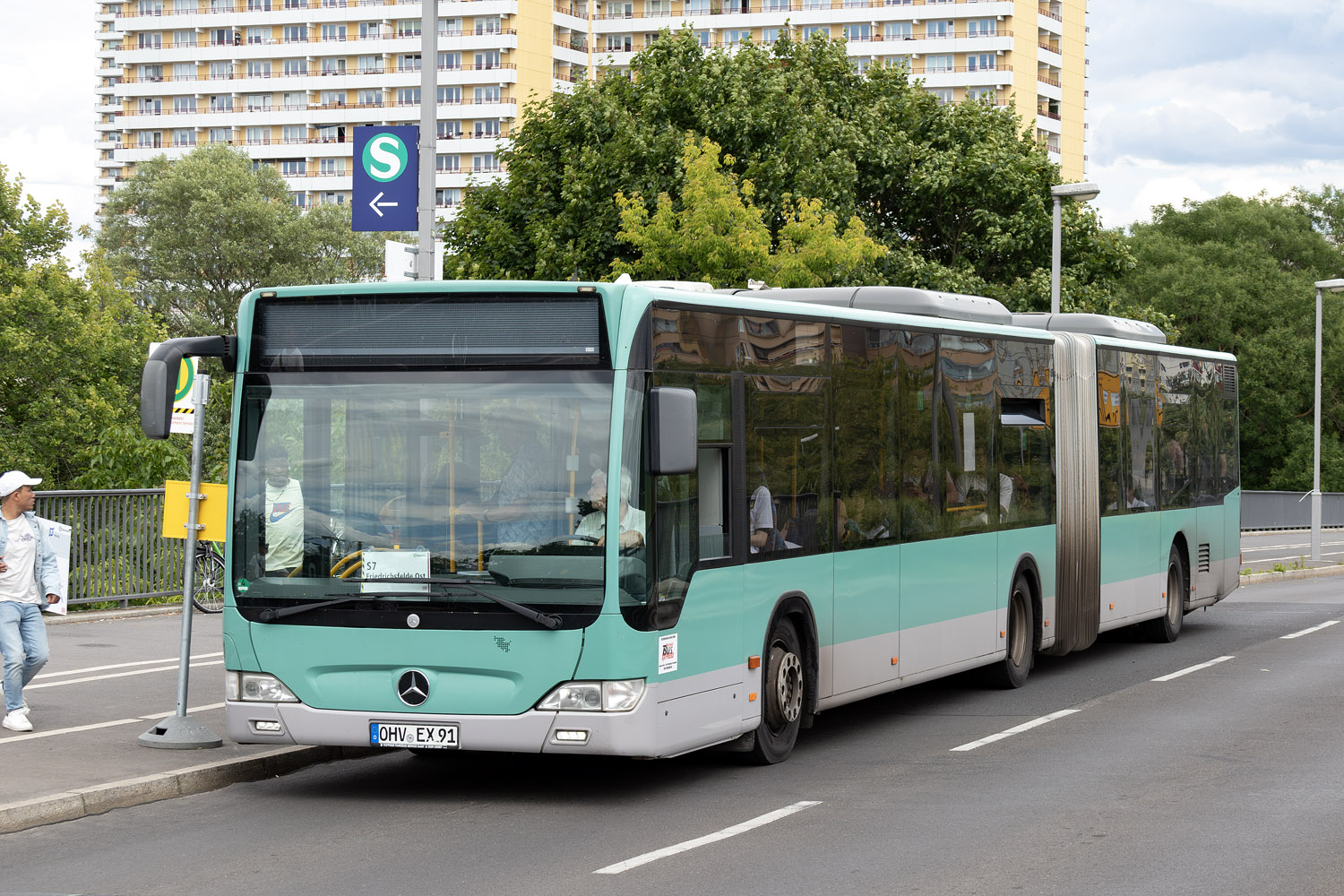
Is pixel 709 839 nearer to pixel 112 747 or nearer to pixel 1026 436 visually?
pixel 112 747

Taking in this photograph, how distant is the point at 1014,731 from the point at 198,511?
5859 mm

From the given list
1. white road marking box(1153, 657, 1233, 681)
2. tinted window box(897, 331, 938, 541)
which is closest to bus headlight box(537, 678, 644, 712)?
tinted window box(897, 331, 938, 541)

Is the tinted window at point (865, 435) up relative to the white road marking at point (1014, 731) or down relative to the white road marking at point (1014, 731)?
up

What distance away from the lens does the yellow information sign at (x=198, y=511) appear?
11.0 m

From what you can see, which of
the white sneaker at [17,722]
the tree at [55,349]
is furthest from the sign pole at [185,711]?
the tree at [55,349]

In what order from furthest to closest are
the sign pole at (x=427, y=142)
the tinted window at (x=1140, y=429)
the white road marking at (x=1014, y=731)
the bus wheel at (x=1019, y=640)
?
the tinted window at (x=1140, y=429) → the bus wheel at (x=1019, y=640) → the sign pole at (x=427, y=142) → the white road marking at (x=1014, y=731)

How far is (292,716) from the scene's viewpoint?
31.7 ft

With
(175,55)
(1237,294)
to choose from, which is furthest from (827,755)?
(175,55)

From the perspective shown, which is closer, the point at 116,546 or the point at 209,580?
the point at 116,546

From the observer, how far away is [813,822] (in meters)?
9.05

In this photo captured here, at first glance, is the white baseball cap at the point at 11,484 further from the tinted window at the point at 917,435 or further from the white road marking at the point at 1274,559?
the white road marking at the point at 1274,559

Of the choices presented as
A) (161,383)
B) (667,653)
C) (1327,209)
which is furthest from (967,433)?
(1327,209)

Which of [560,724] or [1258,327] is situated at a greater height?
[1258,327]

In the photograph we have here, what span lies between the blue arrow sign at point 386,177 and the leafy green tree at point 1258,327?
204 ft
